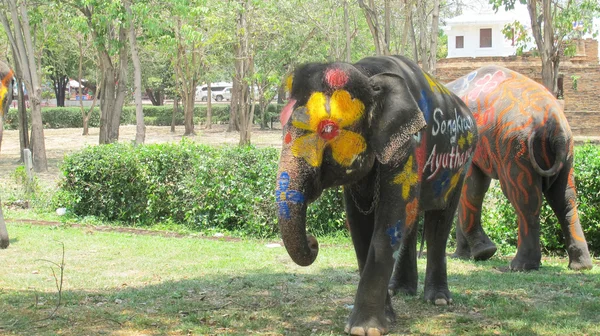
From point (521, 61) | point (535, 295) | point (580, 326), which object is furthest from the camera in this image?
point (521, 61)

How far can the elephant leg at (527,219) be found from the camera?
27.0 ft

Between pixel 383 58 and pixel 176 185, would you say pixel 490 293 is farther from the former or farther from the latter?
pixel 176 185

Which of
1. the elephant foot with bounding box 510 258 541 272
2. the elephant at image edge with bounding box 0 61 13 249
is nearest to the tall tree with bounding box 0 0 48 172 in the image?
the elephant at image edge with bounding box 0 61 13 249

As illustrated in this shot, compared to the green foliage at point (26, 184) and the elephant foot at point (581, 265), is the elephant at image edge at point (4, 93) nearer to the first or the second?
the green foliage at point (26, 184)

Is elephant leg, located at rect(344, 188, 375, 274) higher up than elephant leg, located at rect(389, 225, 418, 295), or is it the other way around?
elephant leg, located at rect(344, 188, 375, 274)

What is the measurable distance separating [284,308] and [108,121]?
1602 centimetres

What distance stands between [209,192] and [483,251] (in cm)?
406

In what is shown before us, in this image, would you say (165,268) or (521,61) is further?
(521,61)

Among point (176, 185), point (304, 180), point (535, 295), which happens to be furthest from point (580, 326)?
point (176, 185)

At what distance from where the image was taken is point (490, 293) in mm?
6965

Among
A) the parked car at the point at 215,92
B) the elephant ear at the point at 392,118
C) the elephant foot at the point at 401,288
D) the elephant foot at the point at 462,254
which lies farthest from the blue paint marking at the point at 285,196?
the parked car at the point at 215,92

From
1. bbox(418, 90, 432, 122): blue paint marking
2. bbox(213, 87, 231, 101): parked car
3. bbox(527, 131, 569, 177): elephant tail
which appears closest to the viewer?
bbox(418, 90, 432, 122): blue paint marking

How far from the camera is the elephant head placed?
16.2 feet

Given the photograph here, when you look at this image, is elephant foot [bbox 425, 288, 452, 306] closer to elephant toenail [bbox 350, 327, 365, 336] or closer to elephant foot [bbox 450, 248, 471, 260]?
elephant toenail [bbox 350, 327, 365, 336]
